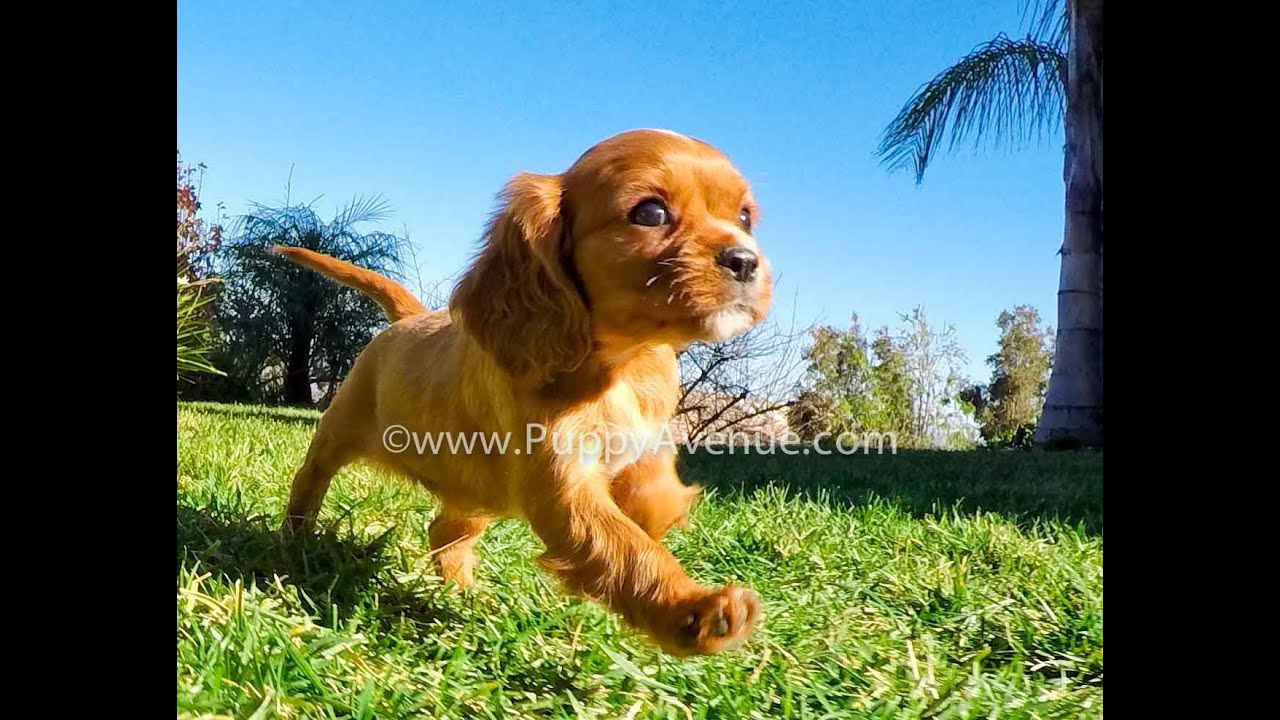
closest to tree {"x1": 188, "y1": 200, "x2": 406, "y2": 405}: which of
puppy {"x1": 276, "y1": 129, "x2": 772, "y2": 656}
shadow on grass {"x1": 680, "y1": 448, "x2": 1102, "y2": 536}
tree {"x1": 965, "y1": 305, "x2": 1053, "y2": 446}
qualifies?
puppy {"x1": 276, "y1": 129, "x2": 772, "y2": 656}

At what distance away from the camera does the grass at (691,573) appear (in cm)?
82

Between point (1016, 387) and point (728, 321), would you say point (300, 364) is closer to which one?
point (728, 321)

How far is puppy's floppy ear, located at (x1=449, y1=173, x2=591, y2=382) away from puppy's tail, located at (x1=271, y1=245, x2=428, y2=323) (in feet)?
1.05

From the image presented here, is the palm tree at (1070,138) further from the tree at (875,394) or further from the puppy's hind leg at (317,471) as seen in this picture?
the puppy's hind leg at (317,471)

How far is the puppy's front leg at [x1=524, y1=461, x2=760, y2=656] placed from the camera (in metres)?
0.76

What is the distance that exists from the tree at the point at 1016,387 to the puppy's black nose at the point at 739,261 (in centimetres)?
73

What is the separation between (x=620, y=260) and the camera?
0.87m

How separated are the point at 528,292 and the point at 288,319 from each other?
817mm

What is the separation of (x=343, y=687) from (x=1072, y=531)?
1456 millimetres

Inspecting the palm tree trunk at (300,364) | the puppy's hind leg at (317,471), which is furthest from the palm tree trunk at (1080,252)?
the palm tree trunk at (300,364)

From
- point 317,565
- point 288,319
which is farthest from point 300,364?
point 317,565
